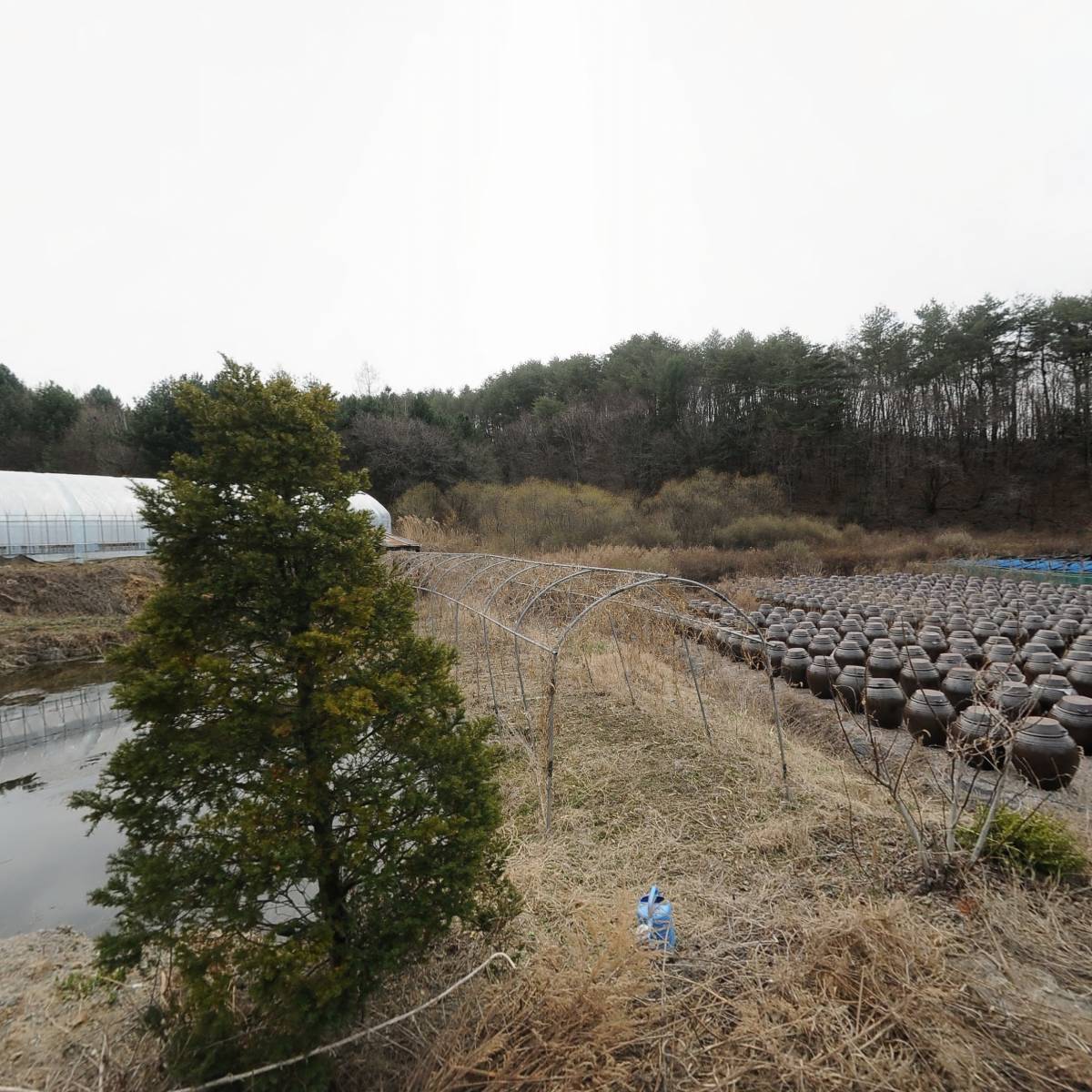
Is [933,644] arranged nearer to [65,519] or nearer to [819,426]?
[65,519]

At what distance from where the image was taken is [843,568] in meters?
22.3

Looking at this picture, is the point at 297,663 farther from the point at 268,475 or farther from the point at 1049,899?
→ the point at 1049,899

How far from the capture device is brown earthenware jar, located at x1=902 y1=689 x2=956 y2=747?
612 cm

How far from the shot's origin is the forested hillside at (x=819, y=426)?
98.1ft

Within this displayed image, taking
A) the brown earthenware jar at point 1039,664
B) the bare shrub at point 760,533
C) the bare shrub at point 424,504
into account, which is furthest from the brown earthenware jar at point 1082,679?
the bare shrub at point 424,504

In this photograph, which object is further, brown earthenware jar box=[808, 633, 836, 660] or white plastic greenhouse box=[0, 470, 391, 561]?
white plastic greenhouse box=[0, 470, 391, 561]

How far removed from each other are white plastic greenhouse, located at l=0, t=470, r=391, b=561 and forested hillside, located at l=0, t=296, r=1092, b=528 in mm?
11017

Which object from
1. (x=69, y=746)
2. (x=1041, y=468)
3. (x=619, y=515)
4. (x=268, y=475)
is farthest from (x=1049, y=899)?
(x=1041, y=468)

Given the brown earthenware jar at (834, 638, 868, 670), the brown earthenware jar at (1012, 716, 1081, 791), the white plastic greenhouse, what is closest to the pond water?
the brown earthenware jar at (1012, 716, 1081, 791)

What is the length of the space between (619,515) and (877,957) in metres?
21.1

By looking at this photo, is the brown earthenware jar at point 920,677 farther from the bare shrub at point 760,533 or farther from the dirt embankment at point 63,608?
the bare shrub at point 760,533

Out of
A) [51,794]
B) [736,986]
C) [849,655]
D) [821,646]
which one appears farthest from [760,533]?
[736,986]

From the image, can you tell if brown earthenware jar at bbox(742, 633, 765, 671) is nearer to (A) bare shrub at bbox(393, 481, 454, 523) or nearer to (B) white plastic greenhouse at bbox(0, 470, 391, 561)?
(B) white plastic greenhouse at bbox(0, 470, 391, 561)

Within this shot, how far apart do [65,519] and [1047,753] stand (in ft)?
72.2
